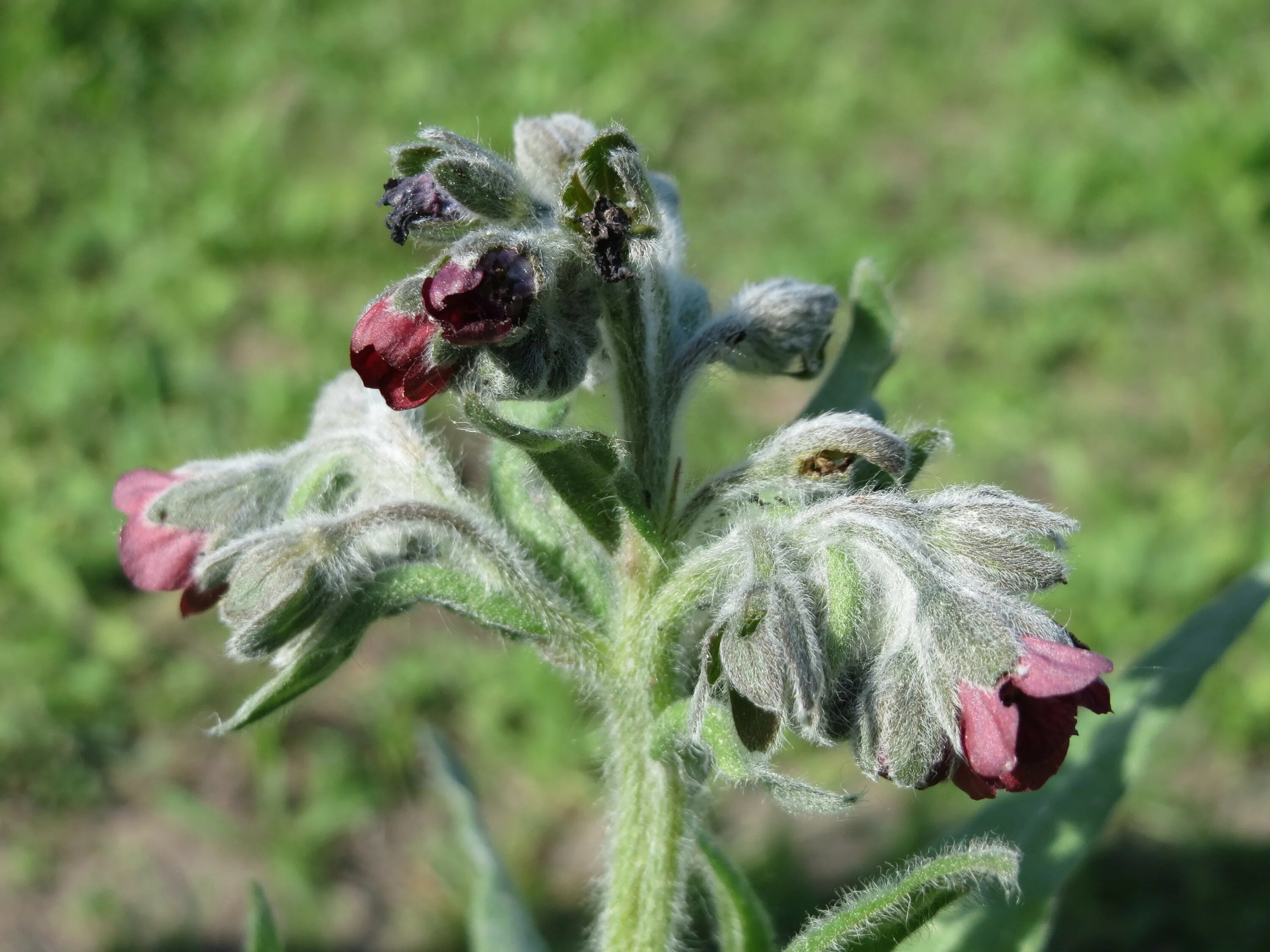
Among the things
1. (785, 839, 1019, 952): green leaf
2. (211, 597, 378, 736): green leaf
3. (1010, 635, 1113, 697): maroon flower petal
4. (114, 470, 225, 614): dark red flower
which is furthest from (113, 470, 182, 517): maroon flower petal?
(1010, 635, 1113, 697): maroon flower petal

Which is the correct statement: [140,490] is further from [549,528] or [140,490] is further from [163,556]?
[549,528]

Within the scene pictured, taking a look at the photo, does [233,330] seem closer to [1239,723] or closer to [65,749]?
[65,749]

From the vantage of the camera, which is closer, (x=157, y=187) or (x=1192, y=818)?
(x=1192, y=818)

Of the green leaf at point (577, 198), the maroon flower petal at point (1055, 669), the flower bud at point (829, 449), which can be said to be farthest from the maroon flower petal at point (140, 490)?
the maroon flower petal at point (1055, 669)

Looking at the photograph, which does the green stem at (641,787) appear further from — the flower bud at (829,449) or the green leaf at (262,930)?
the green leaf at (262,930)

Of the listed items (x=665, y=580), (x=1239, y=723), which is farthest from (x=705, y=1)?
(x=665, y=580)

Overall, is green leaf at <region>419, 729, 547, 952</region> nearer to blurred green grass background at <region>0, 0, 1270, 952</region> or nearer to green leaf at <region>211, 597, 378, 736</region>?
blurred green grass background at <region>0, 0, 1270, 952</region>

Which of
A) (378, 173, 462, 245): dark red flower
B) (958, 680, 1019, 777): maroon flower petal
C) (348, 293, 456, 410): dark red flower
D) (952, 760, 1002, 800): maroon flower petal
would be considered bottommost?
(952, 760, 1002, 800): maroon flower petal
